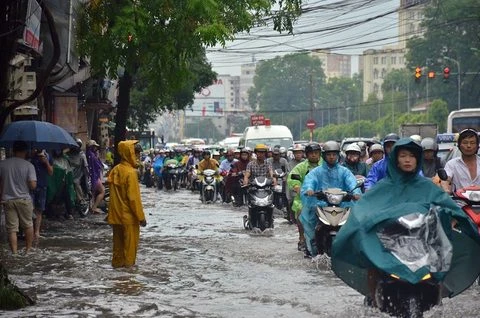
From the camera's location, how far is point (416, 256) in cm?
802

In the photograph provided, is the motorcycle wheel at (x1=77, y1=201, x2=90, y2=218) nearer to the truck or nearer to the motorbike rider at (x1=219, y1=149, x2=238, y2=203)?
the motorbike rider at (x1=219, y1=149, x2=238, y2=203)

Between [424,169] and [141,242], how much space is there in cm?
→ 463

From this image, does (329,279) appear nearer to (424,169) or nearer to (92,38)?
(424,169)

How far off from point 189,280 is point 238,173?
15268mm

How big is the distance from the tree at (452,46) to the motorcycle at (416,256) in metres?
71.4

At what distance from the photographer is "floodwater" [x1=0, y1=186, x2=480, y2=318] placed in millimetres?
10523

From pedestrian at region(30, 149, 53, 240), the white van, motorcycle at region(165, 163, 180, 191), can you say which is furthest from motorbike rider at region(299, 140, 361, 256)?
motorcycle at region(165, 163, 180, 191)

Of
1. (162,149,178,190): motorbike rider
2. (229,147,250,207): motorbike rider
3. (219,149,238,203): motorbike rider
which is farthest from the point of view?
(162,149,178,190): motorbike rider

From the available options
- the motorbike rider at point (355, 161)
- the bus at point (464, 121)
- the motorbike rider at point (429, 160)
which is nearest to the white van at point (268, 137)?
the bus at point (464, 121)

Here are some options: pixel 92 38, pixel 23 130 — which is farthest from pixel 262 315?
pixel 92 38

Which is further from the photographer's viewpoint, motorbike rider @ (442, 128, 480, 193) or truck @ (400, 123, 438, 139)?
truck @ (400, 123, 438, 139)

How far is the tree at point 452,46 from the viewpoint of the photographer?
270 feet

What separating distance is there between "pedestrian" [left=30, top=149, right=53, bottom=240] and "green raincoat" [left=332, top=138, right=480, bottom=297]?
9.60 meters

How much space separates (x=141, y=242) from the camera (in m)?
18.3
